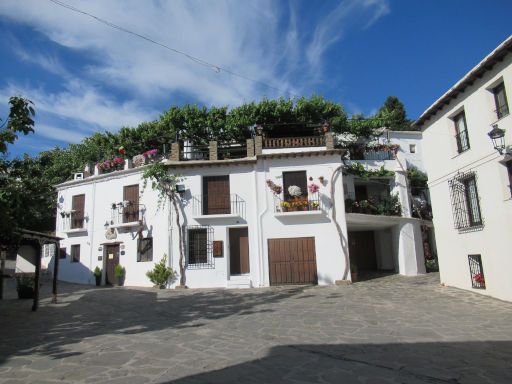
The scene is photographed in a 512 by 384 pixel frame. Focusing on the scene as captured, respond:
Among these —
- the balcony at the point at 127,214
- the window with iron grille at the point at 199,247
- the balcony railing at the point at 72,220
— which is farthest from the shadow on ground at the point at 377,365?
the balcony railing at the point at 72,220

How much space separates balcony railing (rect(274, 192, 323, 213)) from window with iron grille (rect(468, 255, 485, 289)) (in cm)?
601

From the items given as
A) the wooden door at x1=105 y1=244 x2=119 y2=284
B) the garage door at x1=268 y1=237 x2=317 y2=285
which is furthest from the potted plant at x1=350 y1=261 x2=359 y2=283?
the wooden door at x1=105 y1=244 x2=119 y2=284

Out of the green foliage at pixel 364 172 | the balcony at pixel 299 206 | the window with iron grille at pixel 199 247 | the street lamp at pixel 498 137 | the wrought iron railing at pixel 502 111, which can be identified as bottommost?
the window with iron grille at pixel 199 247

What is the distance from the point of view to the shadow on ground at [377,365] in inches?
191

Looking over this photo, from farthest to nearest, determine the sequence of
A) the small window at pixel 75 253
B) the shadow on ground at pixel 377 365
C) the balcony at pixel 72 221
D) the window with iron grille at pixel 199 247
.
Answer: the balcony at pixel 72 221 → the small window at pixel 75 253 → the window with iron grille at pixel 199 247 → the shadow on ground at pixel 377 365

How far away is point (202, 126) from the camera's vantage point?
2219 cm

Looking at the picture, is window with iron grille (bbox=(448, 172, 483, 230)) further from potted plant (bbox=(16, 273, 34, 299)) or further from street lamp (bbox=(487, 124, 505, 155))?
potted plant (bbox=(16, 273, 34, 299))

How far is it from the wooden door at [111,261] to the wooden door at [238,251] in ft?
18.7

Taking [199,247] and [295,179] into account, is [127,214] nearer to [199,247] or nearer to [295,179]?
[199,247]

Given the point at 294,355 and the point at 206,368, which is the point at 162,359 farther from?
the point at 294,355

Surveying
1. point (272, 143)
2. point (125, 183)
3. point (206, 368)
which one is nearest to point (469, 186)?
point (272, 143)

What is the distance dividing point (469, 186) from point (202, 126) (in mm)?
14662

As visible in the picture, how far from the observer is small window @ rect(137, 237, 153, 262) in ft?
55.8

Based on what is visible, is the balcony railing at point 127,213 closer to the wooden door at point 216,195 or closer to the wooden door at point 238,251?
the wooden door at point 216,195
